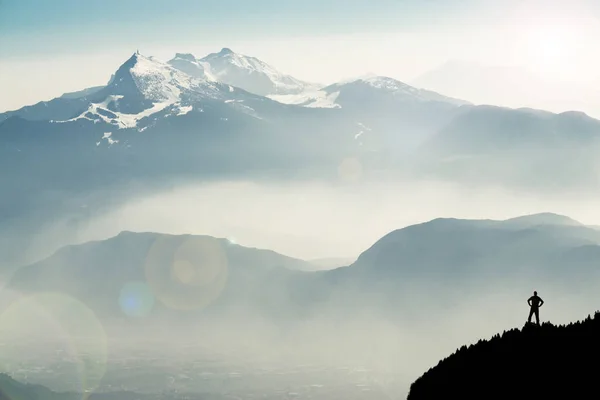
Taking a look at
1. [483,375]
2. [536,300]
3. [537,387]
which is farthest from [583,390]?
[536,300]

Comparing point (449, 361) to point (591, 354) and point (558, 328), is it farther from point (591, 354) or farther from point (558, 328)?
point (591, 354)

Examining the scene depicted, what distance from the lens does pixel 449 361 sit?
81.6 metres

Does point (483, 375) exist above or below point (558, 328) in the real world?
below

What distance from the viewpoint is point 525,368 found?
232ft

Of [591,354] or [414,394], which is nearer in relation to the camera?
[591,354]

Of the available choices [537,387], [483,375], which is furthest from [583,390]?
[483,375]

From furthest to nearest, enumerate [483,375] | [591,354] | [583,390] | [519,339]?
[519,339] → [483,375] → [591,354] → [583,390]

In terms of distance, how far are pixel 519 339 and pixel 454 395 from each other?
10.3 metres

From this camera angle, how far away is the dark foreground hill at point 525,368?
65.3 m

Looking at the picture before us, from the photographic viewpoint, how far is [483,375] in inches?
2874

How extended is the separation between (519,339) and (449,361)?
301 inches

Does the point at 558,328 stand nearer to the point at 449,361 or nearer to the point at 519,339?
the point at 519,339

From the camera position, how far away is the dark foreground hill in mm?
65338

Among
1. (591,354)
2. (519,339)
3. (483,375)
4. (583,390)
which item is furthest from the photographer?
(519,339)
